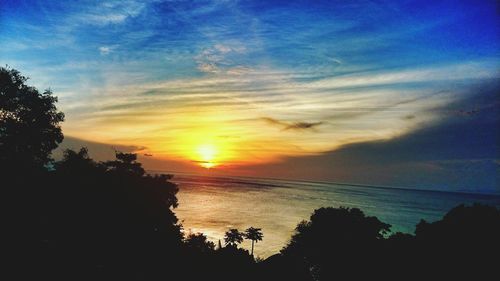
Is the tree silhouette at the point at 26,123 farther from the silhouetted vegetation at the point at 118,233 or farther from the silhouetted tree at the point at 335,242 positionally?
the silhouetted tree at the point at 335,242

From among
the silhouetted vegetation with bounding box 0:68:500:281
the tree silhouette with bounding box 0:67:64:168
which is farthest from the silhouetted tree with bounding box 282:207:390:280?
the tree silhouette with bounding box 0:67:64:168

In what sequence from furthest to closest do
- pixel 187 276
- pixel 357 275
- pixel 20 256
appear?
pixel 357 275
pixel 187 276
pixel 20 256

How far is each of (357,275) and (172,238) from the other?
1025 inches

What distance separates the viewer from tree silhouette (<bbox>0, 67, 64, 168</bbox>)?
114 feet

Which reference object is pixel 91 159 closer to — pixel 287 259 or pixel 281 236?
pixel 287 259

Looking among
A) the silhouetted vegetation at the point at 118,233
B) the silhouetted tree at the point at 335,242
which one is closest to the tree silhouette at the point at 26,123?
the silhouetted vegetation at the point at 118,233

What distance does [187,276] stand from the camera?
27484mm

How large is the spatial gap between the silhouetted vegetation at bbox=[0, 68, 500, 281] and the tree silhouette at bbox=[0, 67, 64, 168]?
10 centimetres

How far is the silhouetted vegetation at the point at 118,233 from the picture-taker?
23078 millimetres

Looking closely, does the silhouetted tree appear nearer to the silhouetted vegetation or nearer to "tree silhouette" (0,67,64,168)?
the silhouetted vegetation

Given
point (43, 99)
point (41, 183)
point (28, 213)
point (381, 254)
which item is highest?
point (43, 99)

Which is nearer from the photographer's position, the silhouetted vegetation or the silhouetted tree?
the silhouetted vegetation

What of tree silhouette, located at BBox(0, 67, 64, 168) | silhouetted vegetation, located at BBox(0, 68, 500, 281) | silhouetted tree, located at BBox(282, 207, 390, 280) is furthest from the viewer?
silhouetted tree, located at BBox(282, 207, 390, 280)

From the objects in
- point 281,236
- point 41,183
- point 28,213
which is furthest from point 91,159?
point 281,236
